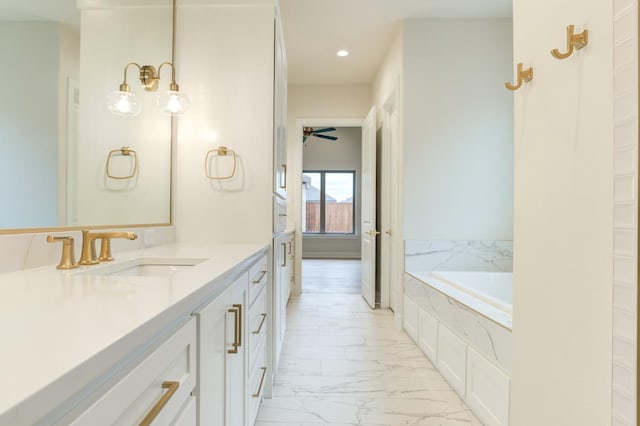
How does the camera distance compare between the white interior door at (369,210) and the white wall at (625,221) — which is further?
the white interior door at (369,210)

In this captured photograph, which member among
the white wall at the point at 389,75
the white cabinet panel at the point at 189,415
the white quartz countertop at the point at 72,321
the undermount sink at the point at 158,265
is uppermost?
the white wall at the point at 389,75

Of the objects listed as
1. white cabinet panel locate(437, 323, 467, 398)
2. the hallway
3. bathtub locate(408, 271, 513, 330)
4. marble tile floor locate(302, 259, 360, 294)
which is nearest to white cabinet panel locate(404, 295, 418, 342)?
the hallway

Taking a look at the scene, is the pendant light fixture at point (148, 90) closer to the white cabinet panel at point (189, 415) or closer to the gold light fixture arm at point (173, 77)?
the gold light fixture arm at point (173, 77)

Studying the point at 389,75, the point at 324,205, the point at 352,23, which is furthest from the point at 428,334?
the point at 324,205

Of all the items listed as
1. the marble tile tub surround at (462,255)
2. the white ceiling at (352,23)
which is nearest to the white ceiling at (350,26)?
the white ceiling at (352,23)

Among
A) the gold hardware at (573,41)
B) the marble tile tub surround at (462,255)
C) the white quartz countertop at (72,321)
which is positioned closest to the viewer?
the white quartz countertop at (72,321)

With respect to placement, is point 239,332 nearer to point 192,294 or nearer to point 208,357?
point 208,357

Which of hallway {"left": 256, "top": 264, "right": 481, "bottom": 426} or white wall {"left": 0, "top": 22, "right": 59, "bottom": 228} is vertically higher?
white wall {"left": 0, "top": 22, "right": 59, "bottom": 228}

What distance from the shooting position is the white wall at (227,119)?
1994 mm

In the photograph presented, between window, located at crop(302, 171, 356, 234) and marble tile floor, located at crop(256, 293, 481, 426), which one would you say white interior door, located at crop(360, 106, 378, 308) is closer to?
marble tile floor, located at crop(256, 293, 481, 426)

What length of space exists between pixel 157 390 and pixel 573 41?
1.23m

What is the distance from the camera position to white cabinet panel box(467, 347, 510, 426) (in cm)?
154

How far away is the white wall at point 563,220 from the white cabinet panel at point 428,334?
113 centimetres

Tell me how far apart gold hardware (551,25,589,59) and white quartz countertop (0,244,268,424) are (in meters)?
1.06
